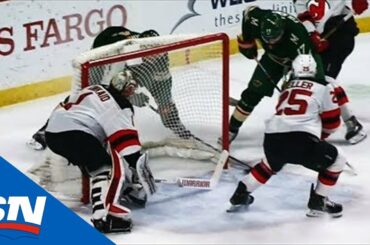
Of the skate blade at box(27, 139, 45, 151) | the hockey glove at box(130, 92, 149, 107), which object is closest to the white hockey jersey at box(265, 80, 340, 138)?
the hockey glove at box(130, 92, 149, 107)

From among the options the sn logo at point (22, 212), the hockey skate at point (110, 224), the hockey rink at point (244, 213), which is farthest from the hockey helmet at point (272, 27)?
the sn logo at point (22, 212)

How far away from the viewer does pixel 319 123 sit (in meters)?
4.79

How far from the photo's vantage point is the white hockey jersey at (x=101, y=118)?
4688mm

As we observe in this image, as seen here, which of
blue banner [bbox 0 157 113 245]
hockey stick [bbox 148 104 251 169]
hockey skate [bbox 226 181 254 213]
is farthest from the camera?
hockey stick [bbox 148 104 251 169]

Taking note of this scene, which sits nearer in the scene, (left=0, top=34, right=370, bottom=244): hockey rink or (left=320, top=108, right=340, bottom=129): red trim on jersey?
(left=0, top=34, right=370, bottom=244): hockey rink

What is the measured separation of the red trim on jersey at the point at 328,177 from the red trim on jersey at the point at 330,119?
0.21 m

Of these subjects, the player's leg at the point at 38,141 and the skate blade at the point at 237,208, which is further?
the player's leg at the point at 38,141

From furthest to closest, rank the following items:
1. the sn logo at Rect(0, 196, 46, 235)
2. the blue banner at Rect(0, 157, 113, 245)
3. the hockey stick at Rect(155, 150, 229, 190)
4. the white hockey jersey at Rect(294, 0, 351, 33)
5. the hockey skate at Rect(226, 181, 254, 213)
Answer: the white hockey jersey at Rect(294, 0, 351, 33), the hockey stick at Rect(155, 150, 229, 190), the hockey skate at Rect(226, 181, 254, 213), the sn logo at Rect(0, 196, 46, 235), the blue banner at Rect(0, 157, 113, 245)

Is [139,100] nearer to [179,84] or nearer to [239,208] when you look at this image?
[179,84]

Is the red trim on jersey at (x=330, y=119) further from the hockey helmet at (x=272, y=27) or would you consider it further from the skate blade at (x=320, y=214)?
the hockey helmet at (x=272, y=27)

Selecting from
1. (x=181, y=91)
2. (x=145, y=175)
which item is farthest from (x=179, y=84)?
(x=145, y=175)

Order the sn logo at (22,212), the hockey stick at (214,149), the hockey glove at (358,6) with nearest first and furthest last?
1. the sn logo at (22,212)
2. the hockey stick at (214,149)
3. the hockey glove at (358,6)

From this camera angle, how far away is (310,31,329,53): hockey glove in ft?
19.1

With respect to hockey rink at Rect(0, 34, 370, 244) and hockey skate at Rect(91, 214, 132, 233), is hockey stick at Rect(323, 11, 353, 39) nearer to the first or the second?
hockey rink at Rect(0, 34, 370, 244)
